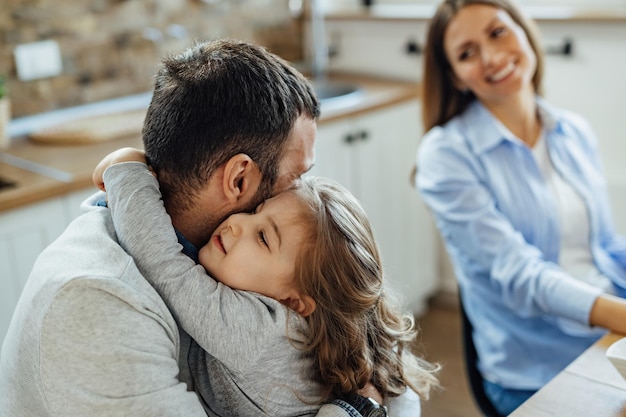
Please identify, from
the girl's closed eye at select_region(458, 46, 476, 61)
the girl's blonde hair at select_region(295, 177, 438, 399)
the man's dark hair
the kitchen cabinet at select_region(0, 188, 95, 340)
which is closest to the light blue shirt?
the girl's closed eye at select_region(458, 46, 476, 61)

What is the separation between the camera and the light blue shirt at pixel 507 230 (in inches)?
70.4

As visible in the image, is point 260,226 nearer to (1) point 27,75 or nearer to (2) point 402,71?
(1) point 27,75

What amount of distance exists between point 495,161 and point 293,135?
2.98 ft

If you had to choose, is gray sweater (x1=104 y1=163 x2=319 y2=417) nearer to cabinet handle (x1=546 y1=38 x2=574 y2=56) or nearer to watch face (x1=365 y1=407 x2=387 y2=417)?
watch face (x1=365 y1=407 x2=387 y2=417)

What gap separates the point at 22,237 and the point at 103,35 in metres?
1.04

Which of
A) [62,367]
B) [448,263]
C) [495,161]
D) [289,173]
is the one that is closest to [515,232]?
[495,161]

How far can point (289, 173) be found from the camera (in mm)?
1168

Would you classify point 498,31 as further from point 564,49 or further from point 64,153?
point 64,153

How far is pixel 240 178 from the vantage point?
1.13 meters

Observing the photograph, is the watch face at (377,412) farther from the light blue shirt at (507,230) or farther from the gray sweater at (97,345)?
the light blue shirt at (507,230)

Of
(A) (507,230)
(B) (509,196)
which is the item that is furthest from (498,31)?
(A) (507,230)

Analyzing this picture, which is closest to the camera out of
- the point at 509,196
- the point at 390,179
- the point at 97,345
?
the point at 97,345

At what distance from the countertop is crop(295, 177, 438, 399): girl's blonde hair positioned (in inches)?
40.9

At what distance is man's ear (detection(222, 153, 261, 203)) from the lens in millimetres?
1110
